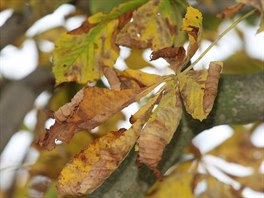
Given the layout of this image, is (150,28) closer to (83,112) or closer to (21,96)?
(83,112)

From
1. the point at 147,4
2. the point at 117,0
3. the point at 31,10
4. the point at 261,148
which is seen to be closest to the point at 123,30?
the point at 147,4

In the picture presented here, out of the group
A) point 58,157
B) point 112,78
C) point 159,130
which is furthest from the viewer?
point 58,157

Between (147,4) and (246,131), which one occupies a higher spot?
(147,4)

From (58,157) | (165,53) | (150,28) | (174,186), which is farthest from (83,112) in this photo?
(58,157)

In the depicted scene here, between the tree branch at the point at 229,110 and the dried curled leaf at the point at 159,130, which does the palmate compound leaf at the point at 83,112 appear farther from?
the tree branch at the point at 229,110

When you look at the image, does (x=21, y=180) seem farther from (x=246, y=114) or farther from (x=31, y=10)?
(x=246, y=114)

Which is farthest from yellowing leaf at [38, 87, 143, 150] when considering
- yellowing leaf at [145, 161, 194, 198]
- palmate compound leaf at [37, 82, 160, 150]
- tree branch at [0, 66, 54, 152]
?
tree branch at [0, 66, 54, 152]
